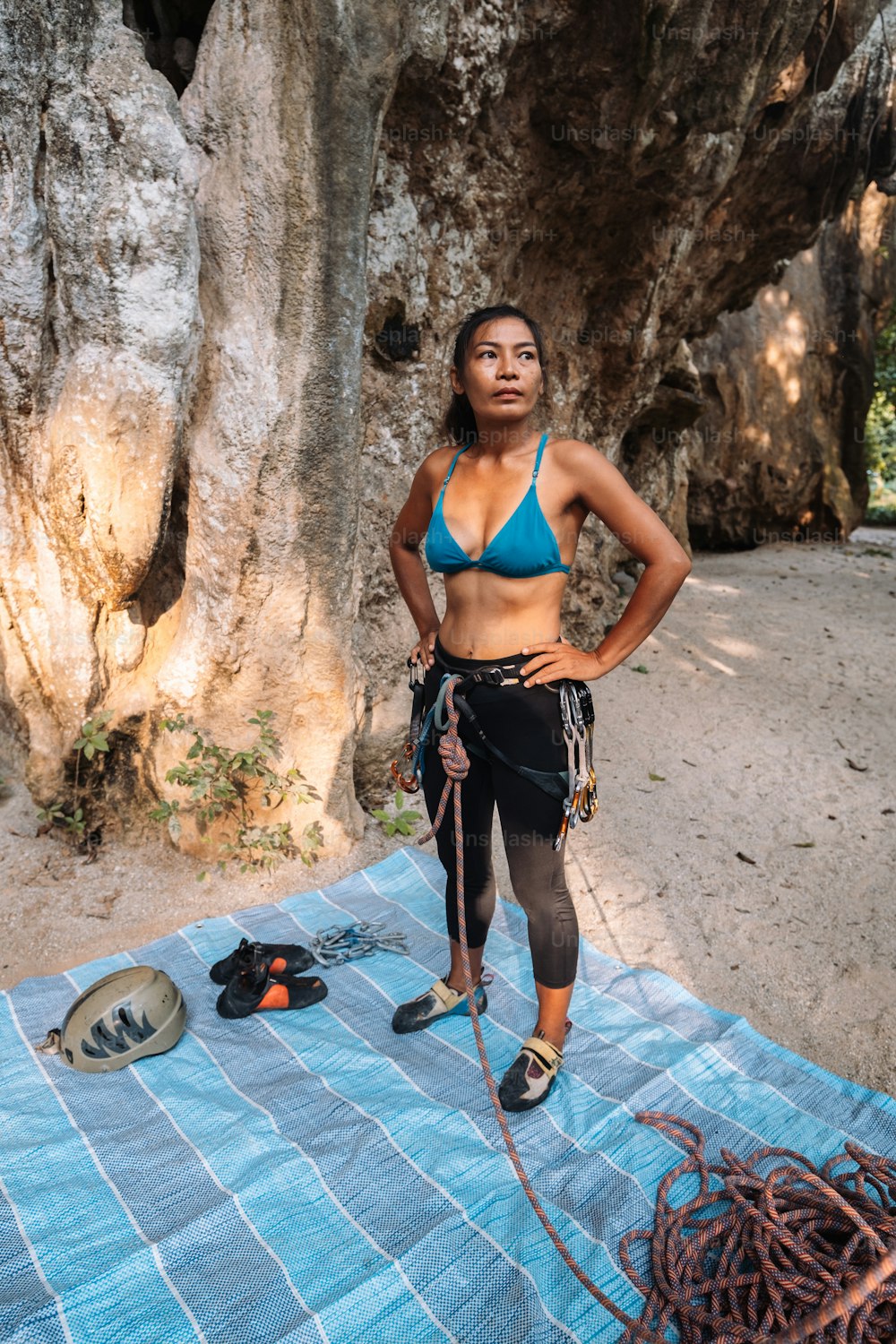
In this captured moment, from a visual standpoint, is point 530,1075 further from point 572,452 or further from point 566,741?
point 572,452

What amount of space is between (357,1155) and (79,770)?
2080mm

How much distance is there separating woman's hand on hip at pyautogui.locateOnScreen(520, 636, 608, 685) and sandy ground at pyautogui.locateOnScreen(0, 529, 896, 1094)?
160cm

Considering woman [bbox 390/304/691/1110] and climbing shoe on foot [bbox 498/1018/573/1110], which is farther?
climbing shoe on foot [bbox 498/1018/573/1110]

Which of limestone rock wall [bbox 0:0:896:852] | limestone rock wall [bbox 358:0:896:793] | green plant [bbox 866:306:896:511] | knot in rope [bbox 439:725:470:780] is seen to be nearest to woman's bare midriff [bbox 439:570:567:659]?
knot in rope [bbox 439:725:470:780]

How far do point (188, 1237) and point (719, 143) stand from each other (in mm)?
5838

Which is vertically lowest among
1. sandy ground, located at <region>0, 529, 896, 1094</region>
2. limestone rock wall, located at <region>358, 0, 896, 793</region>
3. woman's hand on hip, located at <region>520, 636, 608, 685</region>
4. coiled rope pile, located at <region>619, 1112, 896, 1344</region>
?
sandy ground, located at <region>0, 529, 896, 1094</region>

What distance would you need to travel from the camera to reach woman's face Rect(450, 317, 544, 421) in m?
2.02

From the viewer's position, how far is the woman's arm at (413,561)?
2.49 meters

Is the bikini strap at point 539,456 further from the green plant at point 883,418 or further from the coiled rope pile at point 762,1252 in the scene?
the green plant at point 883,418

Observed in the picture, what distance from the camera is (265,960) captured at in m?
Result: 2.75

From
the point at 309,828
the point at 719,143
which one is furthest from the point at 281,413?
the point at 719,143

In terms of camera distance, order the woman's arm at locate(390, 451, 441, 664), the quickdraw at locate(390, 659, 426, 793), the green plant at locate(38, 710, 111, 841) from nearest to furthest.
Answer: the quickdraw at locate(390, 659, 426, 793) < the woman's arm at locate(390, 451, 441, 664) < the green plant at locate(38, 710, 111, 841)

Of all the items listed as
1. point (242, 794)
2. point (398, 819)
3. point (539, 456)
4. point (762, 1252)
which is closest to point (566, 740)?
point (539, 456)

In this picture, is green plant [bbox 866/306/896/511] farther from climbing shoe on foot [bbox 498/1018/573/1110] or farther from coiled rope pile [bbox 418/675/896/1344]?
coiled rope pile [bbox 418/675/896/1344]
